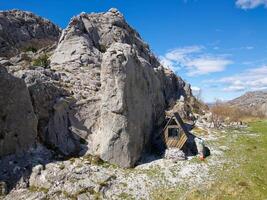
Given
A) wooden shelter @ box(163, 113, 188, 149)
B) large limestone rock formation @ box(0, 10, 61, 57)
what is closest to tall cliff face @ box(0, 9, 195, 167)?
wooden shelter @ box(163, 113, 188, 149)

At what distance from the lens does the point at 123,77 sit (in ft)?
156

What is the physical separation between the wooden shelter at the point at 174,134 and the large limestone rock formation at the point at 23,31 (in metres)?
59.1

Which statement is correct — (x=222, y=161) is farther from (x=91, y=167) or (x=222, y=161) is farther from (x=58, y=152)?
(x=58, y=152)

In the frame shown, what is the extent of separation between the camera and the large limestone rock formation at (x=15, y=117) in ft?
131

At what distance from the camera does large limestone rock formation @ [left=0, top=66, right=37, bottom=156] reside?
3978 centimetres

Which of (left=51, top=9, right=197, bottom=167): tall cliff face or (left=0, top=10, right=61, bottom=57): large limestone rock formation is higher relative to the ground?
(left=0, top=10, right=61, bottom=57): large limestone rock formation

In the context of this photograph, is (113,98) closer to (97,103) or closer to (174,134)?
(97,103)

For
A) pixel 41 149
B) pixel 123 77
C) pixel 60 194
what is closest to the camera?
pixel 60 194

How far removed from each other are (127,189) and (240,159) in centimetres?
2212

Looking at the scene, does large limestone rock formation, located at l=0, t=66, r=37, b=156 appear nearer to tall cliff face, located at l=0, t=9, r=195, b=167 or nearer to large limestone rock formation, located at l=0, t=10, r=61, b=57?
tall cliff face, located at l=0, t=9, r=195, b=167

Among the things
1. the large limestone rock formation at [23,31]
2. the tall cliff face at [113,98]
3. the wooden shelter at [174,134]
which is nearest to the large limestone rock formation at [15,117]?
the tall cliff face at [113,98]

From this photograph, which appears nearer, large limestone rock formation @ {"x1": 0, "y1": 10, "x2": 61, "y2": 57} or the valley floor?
the valley floor

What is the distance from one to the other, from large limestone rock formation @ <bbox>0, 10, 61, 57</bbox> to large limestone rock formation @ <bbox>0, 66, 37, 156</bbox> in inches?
2189

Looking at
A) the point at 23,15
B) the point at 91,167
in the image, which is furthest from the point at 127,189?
the point at 23,15
